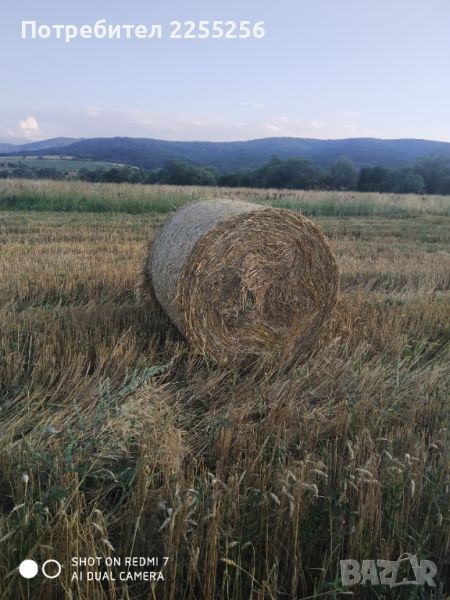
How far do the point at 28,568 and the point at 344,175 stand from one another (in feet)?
155

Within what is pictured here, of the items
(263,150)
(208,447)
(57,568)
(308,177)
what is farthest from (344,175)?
(263,150)

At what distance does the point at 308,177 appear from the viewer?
4534 centimetres

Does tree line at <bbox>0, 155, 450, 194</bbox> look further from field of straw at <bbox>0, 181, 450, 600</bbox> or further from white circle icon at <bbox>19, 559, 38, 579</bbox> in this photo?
white circle icon at <bbox>19, 559, 38, 579</bbox>

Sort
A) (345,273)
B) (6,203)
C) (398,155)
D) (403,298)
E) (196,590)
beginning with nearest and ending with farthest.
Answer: (196,590) → (403,298) → (345,273) → (6,203) → (398,155)

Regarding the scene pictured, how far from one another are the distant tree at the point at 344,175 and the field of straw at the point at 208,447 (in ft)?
131

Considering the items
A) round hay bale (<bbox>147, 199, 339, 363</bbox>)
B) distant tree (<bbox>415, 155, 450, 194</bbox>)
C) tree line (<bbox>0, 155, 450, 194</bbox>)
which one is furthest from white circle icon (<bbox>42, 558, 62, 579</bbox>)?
distant tree (<bbox>415, 155, 450, 194</bbox>)

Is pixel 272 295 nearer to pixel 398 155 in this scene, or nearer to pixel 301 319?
pixel 301 319

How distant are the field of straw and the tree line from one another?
35498mm

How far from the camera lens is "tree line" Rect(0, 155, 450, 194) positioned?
41.9m

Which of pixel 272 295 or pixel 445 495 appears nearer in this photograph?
pixel 445 495

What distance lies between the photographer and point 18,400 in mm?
3803

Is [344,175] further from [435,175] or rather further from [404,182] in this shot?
[435,175]

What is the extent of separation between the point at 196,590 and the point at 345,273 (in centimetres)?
627

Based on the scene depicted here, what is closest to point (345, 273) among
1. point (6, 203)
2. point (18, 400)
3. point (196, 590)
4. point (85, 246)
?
point (85, 246)
